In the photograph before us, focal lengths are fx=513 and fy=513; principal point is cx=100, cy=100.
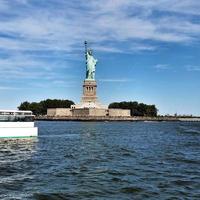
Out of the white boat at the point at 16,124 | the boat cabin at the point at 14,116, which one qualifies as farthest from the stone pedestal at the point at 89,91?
the boat cabin at the point at 14,116

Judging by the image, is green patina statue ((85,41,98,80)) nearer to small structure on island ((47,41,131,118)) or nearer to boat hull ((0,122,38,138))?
small structure on island ((47,41,131,118))

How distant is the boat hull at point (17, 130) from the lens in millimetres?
51750

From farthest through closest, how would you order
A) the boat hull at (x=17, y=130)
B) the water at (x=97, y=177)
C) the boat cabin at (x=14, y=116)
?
the boat cabin at (x=14, y=116) → the boat hull at (x=17, y=130) → the water at (x=97, y=177)

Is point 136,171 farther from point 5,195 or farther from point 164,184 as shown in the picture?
point 5,195

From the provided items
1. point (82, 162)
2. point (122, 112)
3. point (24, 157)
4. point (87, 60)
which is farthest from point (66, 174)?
point (122, 112)

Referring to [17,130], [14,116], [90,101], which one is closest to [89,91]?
[90,101]

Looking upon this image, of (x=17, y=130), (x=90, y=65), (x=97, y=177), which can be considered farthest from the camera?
(x=90, y=65)

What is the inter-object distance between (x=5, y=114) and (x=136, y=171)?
28.4 m

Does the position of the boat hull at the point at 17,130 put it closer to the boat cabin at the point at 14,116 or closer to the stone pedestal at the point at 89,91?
the boat cabin at the point at 14,116

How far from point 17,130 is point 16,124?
0.69 meters

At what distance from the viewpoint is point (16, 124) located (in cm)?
5306

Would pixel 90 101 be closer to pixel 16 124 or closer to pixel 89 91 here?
pixel 89 91

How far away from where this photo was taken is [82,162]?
31.8m

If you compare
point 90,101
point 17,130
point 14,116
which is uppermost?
point 90,101
